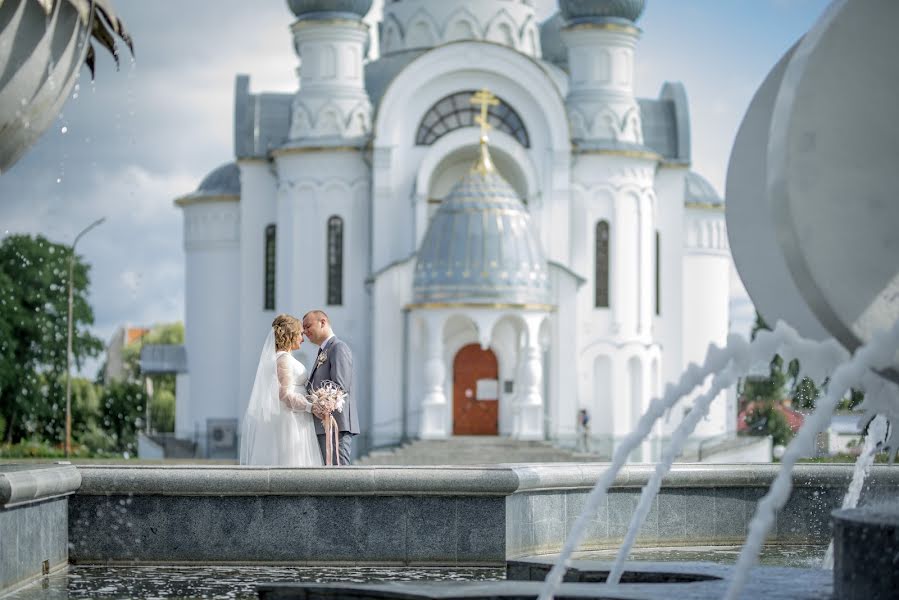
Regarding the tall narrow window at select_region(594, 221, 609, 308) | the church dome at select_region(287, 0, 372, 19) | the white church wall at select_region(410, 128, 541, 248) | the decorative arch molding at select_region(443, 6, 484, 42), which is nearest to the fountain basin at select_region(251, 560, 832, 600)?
the white church wall at select_region(410, 128, 541, 248)

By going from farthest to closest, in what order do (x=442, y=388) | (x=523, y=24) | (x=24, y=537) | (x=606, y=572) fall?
1. (x=523, y=24)
2. (x=442, y=388)
3. (x=24, y=537)
4. (x=606, y=572)

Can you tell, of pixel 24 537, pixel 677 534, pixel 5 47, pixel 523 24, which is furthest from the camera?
pixel 523 24

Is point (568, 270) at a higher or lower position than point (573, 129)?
lower

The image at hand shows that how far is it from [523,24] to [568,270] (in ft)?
28.0

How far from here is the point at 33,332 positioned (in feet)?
165

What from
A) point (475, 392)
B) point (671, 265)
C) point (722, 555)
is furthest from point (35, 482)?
point (671, 265)

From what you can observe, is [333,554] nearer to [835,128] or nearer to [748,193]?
[748,193]

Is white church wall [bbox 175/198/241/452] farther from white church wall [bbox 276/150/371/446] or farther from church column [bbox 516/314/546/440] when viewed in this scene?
church column [bbox 516/314/546/440]

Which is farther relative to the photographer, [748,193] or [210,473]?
[210,473]

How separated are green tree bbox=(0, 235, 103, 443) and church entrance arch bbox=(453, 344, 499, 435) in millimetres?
13743

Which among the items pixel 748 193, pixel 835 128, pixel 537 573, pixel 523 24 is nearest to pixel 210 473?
pixel 537 573

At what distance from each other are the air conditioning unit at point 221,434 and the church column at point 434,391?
7118 millimetres

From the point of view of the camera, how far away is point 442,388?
38.3 metres

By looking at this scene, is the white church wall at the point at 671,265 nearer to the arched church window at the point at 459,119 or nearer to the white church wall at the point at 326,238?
the arched church window at the point at 459,119
